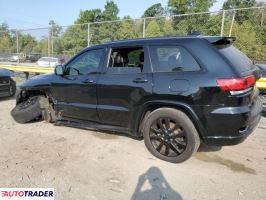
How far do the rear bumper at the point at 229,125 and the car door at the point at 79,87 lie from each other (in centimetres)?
216

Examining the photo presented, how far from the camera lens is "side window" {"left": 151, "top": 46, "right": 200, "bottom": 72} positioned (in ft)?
13.5

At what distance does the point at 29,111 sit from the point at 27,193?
3.03 m

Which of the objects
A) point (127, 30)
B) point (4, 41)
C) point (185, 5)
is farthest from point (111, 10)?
point (127, 30)

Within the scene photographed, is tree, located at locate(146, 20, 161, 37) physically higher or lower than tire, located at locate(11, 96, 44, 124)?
higher

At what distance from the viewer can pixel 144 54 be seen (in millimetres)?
4637

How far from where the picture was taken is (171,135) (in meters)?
4.33

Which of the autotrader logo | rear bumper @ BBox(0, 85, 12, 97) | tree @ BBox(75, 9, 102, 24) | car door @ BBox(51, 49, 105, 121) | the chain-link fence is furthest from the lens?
tree @ BBox(75, 9, 102, 24)

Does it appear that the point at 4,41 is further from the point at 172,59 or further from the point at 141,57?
the point at 172,59

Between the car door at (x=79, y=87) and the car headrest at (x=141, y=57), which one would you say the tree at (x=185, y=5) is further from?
the car headrest at (x=141, y=57)

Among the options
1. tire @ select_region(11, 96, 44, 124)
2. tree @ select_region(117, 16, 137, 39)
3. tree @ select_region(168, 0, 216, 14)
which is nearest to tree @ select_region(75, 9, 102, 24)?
tree @ select_region(168, 0, 216, 14)

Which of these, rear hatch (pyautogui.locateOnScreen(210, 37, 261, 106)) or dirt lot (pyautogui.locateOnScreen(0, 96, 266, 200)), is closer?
dirt lot (pyautogui.locateOnScreen(0, 96, 266, 200))

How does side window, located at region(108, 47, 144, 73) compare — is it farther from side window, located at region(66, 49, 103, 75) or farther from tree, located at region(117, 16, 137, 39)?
tree, located at region(117, 16, 137, 39)

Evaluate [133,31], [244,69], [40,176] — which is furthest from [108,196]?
[133,31]

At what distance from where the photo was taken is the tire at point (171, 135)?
13.6ft
